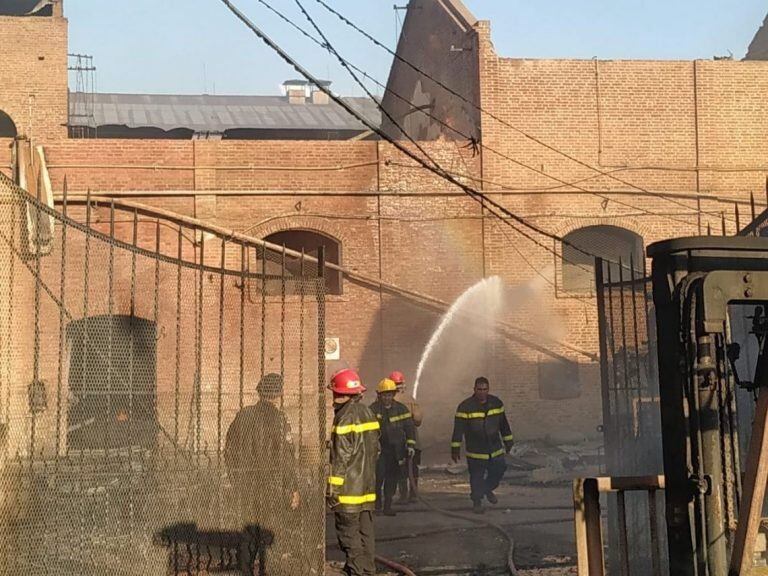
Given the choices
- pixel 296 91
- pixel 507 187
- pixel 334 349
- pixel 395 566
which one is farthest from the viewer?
pixel 296 91

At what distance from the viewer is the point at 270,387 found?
863 cm

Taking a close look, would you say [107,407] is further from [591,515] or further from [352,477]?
[591,515]

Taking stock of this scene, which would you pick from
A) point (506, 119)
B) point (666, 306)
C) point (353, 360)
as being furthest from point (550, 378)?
point (666, 306)

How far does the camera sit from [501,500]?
568 inches

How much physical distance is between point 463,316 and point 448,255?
1.26m

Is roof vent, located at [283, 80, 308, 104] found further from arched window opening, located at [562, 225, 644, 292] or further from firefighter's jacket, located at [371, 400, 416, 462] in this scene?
firefighter's jacket, located at [371, 400, 416, 462]

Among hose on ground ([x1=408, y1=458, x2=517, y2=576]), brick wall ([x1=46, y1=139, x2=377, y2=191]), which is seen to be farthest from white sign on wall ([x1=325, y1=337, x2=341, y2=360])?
hose on ground ([x1=408, y1=458, x2=517, y2=576])

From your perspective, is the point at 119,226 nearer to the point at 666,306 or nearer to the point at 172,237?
the point at 172,237

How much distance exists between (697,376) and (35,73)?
22822 millimetres

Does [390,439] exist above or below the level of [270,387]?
below

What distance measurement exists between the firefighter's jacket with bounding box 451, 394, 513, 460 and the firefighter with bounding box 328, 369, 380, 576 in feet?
18.1

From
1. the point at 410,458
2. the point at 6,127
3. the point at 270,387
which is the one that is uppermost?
the point at 6,127

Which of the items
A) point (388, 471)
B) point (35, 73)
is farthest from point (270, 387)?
point (35, 73)

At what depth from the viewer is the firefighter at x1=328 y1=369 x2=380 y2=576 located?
8.05 metres
